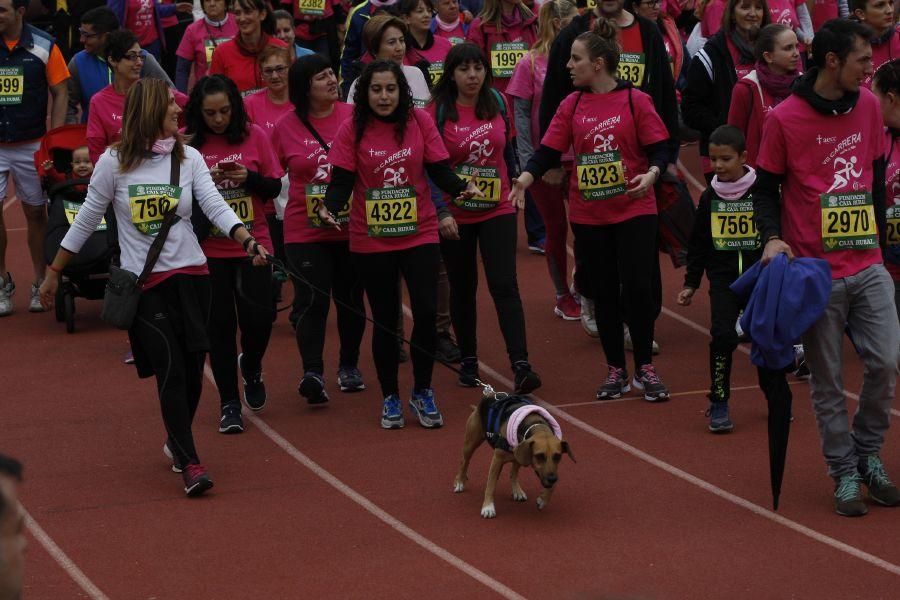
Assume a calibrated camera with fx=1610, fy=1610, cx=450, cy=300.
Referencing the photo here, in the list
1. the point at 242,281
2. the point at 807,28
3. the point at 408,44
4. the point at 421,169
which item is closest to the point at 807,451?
the point at 421,169

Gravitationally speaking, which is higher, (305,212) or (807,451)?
(305,212)

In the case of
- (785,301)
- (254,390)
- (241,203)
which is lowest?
(254,390)

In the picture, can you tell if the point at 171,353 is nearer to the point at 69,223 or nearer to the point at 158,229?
the point at 158,229

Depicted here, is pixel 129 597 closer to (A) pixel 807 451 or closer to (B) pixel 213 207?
(B) pixel 213 207

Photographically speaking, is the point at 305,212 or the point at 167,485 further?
the point at 305,212

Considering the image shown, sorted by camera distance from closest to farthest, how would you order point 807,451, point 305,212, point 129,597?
1. point 129,597
2. point 807,451
3. point 305,212

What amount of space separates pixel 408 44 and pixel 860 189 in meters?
5.30

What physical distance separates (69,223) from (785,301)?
20.1 ft

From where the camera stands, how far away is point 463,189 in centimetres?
903

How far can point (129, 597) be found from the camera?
22.6 feet

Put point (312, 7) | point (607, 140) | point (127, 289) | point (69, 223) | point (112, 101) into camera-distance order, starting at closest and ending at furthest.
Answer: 1. point (127, 289)
2. point (607, 140)
3. point (112, 101)
4. point (69, 223)
5. point (312, 7)

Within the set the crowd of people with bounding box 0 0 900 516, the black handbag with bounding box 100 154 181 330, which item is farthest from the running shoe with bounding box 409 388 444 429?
the black handbag with bounding box 100 154 181 330

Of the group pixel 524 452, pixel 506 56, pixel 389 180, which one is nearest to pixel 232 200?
pixel 389 180

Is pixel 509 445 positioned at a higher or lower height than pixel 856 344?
lower
